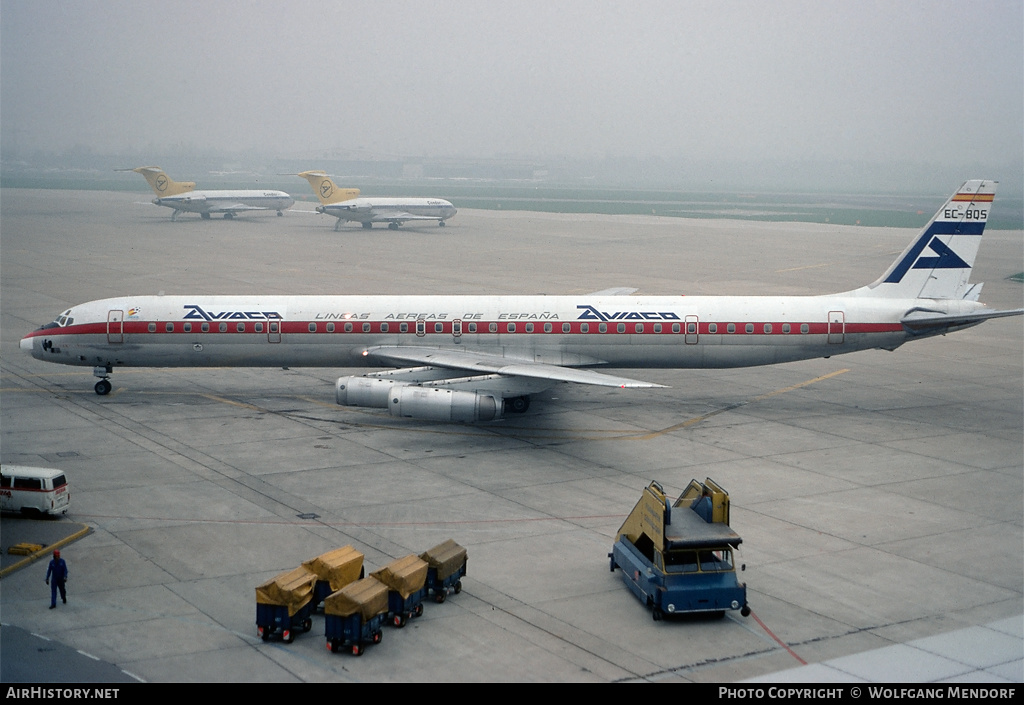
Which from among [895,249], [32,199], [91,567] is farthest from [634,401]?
[32,199]

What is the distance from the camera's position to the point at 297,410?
1575 inches

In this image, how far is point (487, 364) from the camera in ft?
123

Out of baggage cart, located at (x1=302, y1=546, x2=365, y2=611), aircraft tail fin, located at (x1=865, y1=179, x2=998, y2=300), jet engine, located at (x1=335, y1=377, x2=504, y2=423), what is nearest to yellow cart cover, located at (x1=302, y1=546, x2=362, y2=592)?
baggage cart, located at (x1=302, y1=546, x2=365, y2=611)

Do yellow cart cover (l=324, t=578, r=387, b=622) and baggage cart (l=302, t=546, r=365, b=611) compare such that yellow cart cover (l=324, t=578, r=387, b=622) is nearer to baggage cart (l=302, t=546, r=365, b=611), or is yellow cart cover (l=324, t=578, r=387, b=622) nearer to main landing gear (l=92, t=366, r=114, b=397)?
baggage cart (l=302, t=546, r=365, b=611)

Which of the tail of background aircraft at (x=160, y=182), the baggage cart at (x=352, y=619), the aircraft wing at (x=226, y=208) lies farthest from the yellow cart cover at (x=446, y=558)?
the tail of background aircraft at (x=160, y=182)

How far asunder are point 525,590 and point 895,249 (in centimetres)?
9856

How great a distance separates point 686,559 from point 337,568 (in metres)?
7.44

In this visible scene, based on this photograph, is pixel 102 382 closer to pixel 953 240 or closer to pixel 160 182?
pixel 953 240

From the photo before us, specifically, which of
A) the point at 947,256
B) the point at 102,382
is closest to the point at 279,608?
the point at 102,382

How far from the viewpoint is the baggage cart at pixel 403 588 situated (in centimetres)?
2094

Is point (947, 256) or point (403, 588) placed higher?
point (947, 256)

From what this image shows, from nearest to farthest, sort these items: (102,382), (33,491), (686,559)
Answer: (686,559)
(33,491)
(102,382)
